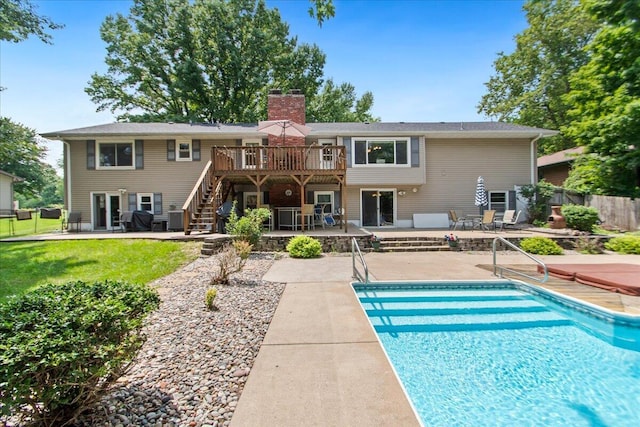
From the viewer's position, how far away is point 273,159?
40.6 feet

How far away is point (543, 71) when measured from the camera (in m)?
25.3

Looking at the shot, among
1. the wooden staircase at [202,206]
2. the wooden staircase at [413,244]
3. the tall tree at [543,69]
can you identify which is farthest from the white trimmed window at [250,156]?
the tall tree at [543,69]

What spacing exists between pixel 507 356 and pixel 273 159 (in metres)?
10.3

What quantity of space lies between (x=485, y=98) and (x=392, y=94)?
1466cm

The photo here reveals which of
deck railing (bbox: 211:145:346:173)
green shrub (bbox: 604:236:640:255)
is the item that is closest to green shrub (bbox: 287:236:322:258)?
deck railing (bbox: 211:145:346:173)

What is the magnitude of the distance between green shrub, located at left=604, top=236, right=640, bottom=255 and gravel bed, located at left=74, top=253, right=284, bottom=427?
1182cm

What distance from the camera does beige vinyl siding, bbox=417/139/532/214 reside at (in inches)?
630

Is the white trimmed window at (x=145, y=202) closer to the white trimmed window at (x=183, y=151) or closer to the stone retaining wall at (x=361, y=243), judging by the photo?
the white trimmed window at (x=183, y=151)

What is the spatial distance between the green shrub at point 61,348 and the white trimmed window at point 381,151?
1373cm

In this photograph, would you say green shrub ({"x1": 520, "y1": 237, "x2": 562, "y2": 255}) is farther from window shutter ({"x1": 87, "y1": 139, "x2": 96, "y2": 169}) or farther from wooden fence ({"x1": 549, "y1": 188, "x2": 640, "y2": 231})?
window shutter ({"x1": 87, "y1": 139, "x2": 96, "y2": 169})

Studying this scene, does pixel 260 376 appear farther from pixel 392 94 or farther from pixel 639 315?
pixel 392 94

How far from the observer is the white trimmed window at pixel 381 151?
50.0ft

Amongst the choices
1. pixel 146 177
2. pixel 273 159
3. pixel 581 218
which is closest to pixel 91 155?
pixel 146 177

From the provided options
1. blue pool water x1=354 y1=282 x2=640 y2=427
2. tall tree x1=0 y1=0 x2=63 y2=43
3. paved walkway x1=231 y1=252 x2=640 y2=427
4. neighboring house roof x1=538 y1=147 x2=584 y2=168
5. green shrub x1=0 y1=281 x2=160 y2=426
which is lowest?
blue pool water x1=354 y1=282 x2=640 y2=427
